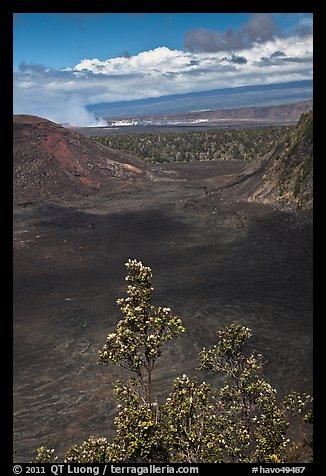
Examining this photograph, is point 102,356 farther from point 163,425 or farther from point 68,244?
point 68,244

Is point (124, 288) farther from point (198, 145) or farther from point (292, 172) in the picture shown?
point (198, 145)

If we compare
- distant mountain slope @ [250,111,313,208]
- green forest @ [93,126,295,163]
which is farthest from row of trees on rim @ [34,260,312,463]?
green forest @ [93,126,295,163]

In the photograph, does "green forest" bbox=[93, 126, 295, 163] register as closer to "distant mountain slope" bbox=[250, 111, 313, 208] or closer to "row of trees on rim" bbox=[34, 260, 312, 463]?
"distant mountain slope" bbox=[250, 111, 313, 208]

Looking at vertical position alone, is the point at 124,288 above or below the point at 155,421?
below

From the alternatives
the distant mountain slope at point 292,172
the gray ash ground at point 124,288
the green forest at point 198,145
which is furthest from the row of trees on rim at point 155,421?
the green forest at point 198,145

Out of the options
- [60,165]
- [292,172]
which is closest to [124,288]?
[292,172]

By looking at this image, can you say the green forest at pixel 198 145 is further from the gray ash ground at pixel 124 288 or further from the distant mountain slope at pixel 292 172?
the gray ash ground at pixel 124 288

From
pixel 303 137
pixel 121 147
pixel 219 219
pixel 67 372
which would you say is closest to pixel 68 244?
pixel 219 219
